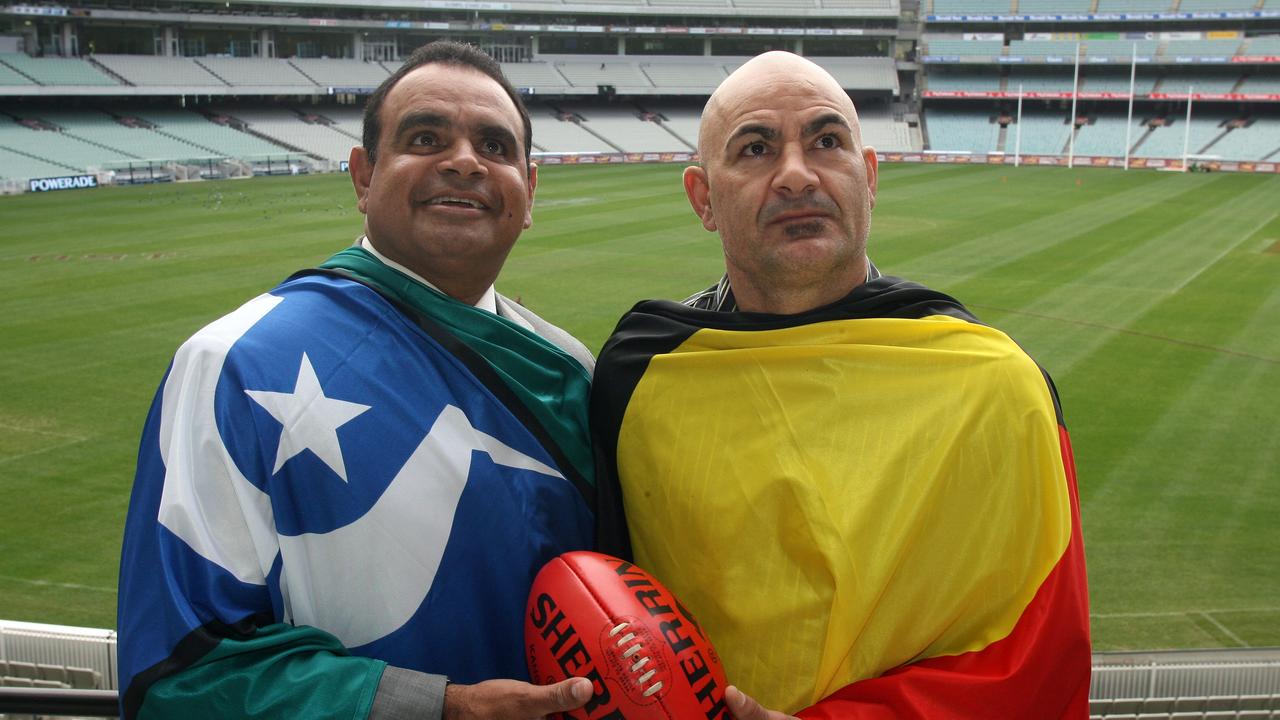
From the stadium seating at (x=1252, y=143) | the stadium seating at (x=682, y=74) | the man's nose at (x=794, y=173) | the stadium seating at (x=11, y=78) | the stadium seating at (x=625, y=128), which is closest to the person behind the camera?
the man's nose at (x=794, y=173)

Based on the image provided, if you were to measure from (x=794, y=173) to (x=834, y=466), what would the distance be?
2.45ft

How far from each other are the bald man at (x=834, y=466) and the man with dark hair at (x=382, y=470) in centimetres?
34

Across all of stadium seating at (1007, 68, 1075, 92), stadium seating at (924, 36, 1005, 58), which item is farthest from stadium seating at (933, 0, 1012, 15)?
stadium seating at (1007, 68, 1075, 92)

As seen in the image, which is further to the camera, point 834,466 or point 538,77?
point 538,77

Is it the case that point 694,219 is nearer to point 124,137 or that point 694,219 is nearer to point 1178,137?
point 124,137

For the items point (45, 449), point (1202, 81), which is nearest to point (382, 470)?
point (45, 449)

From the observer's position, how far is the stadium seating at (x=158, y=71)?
50281 millimetres

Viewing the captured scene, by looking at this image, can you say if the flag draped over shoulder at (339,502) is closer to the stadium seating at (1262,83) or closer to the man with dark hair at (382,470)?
the man with dark hair at (382,470)

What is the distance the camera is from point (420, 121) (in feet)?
9.43

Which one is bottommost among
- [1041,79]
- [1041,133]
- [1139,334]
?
[1139,334]

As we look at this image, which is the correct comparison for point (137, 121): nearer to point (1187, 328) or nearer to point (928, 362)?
point (1187, 328)

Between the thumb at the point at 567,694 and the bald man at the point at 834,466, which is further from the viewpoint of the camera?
the bald man at the point at 834,466

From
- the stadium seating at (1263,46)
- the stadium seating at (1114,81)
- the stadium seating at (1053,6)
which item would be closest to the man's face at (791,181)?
the stadium seating at (1114,81)

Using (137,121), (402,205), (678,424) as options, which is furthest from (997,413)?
(137,121)
